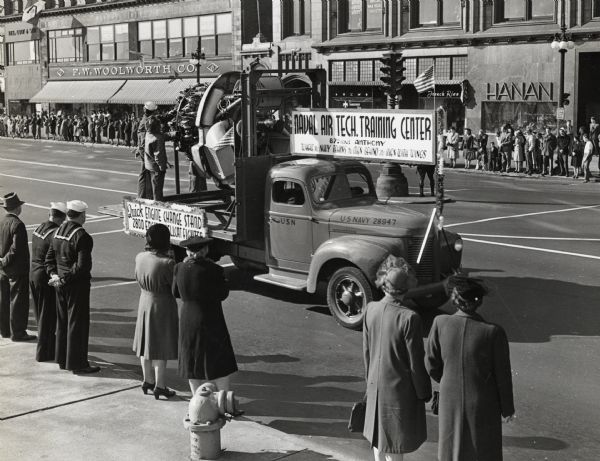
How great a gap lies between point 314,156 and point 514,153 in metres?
22.0

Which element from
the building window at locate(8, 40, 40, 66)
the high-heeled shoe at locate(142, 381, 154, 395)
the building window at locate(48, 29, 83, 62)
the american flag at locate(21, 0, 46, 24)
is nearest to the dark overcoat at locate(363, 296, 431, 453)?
the high-heeled shoe at locate(142, 381, 154, 395)

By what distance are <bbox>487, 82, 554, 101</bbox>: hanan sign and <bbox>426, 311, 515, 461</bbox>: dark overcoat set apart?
34.5 metres

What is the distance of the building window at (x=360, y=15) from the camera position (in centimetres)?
4572

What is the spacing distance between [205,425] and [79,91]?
61.6 meters

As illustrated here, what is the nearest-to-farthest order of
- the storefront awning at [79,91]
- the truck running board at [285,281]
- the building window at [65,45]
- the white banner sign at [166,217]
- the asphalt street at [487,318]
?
the asphalt street at [487,318] → the truck running board at [285,281] → the white banner sign at [166,217] → the storefront awning at [79,91] → the building window at [65,45]

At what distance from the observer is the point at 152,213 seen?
1454 centimetres

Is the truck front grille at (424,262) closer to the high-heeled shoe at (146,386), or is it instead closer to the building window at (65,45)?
the high-heeled shoe at (146,386)

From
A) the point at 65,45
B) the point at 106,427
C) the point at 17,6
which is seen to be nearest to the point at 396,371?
the point at 106,427

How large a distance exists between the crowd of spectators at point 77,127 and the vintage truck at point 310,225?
1471 inches

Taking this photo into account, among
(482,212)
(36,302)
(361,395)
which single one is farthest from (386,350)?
(482,212)

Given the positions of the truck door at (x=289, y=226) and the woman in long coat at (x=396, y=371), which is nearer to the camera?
the woman in long coat at (x=396, y=371)

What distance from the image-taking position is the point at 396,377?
20.6ft

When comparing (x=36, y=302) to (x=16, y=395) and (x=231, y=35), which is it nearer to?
(x=16, y=395)

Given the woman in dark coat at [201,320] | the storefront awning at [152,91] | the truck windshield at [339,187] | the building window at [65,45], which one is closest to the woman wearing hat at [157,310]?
the woman in dark coat at [201,320]
